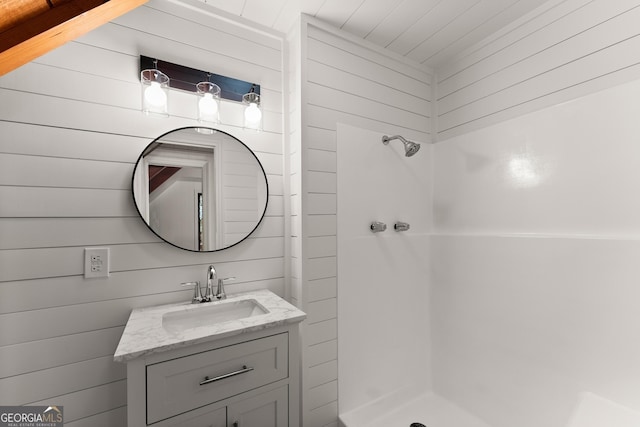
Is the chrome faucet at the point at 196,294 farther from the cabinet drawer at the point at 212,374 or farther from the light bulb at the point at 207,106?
the light bulb at the point at 207,106

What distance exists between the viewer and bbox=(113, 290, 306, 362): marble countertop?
3.00 feet

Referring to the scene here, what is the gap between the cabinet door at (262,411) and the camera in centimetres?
107

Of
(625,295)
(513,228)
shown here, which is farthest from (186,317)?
(625,295)

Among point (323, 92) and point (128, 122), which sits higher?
point (323, 92)

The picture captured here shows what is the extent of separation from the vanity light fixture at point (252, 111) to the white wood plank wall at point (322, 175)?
0.83ft

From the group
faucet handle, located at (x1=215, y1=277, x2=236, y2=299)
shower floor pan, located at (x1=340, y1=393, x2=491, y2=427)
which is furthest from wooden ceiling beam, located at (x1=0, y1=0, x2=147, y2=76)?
shower floor pan, located at (x1=340, y1=393, x2=491, y2=427)

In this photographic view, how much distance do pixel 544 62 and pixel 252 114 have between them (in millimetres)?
1635

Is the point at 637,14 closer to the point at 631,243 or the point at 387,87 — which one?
the point at 631,243

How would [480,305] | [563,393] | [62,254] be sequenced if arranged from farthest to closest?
1. [480,305]
2. [563,393]
3. [62,254]

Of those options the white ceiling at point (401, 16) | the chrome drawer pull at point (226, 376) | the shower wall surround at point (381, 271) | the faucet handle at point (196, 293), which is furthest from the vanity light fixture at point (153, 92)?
the chrome drawer pull at point (226, 376)

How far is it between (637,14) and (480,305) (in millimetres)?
1607

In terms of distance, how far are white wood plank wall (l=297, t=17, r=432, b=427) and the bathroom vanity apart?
1.12 ft

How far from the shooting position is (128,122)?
1.27 metres

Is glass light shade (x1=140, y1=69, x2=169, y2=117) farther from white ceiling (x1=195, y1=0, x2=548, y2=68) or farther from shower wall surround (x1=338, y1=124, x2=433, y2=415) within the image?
shower wall surround (x1=338, y1=124, x2=433, y2=415)
